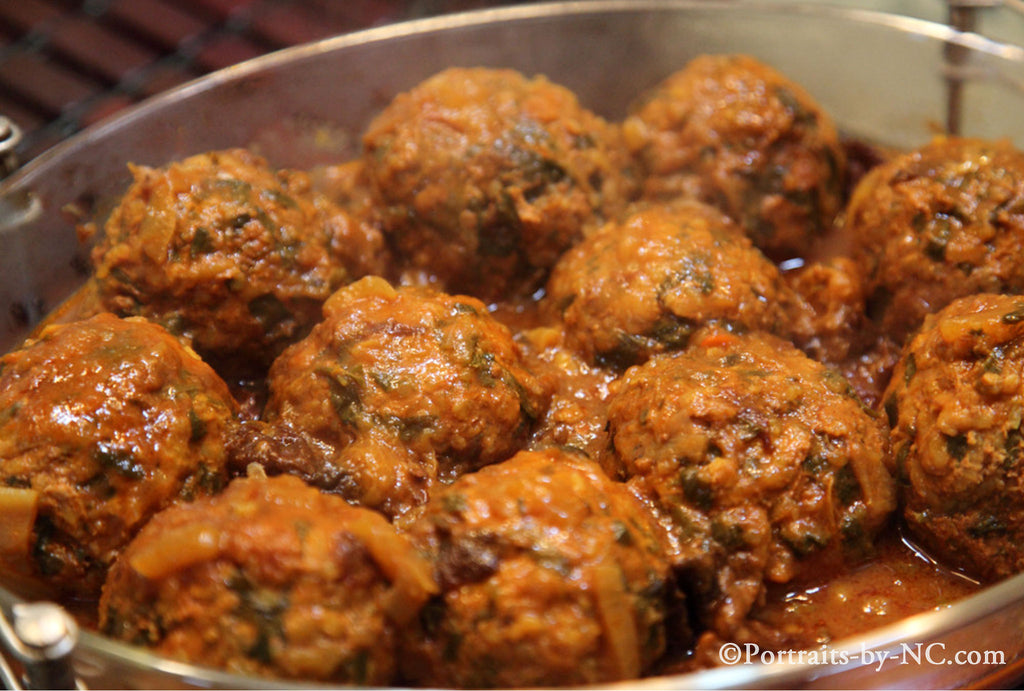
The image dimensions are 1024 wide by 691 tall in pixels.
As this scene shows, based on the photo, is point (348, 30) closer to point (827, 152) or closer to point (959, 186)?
point (827, 152)

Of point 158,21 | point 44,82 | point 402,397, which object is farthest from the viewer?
point 158,21

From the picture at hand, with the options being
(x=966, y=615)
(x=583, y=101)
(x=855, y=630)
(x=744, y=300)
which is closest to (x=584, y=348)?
(x=744, y=300)

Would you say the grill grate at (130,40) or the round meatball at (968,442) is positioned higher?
the grill grate at (130,40)

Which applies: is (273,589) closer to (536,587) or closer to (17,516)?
(536,587)

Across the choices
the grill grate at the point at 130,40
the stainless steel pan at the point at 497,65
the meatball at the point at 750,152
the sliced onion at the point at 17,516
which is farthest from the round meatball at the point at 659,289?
the grill grate at the point at 130,40

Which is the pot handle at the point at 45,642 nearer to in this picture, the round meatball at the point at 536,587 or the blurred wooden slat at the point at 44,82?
the round meatball at the point at 536,587

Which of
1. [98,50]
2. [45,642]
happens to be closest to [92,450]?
[45,642]
